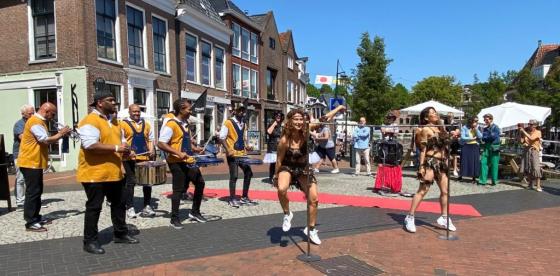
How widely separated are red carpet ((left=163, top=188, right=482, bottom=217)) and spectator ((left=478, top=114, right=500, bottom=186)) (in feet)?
10.3

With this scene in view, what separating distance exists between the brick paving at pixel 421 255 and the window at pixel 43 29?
13980mm

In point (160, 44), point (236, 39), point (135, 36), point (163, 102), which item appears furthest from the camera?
point (236, 39)

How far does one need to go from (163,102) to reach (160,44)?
9.01 feet

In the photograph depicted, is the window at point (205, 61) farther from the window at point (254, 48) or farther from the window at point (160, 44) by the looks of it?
the window at point (254, 48)

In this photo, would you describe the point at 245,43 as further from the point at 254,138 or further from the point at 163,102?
the point at 163,102

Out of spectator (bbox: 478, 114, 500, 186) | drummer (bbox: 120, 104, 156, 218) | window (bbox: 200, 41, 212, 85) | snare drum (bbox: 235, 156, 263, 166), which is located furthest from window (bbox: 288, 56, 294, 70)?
drummer (bbox: 120, 104, 156, 218)

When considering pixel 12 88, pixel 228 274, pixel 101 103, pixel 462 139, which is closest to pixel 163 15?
pixel 12 88

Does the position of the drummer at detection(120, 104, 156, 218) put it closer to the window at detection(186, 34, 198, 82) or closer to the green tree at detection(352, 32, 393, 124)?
the window at detection(186, 34, 198, 82)

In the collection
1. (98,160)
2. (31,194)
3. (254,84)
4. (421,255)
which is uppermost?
(254,84)

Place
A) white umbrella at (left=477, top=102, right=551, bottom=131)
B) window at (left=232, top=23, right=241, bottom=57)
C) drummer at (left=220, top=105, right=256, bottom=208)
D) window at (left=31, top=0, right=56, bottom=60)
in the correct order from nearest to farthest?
drummer at (left=220, top=105, right=256, bottom=208)
white umbrella at (left=477, top=102, right=551, bottom=131)
window at (left=31, top=0, right=56, bottom=60)
window at (left=232, top=23, right=241, bottom=57)

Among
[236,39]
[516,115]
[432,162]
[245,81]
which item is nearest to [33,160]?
[432,162]

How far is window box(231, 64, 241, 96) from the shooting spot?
28.8 metres

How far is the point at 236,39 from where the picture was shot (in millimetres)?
29031

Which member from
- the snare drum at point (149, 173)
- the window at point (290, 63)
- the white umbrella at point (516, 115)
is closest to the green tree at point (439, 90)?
the window at point (290, 63)
